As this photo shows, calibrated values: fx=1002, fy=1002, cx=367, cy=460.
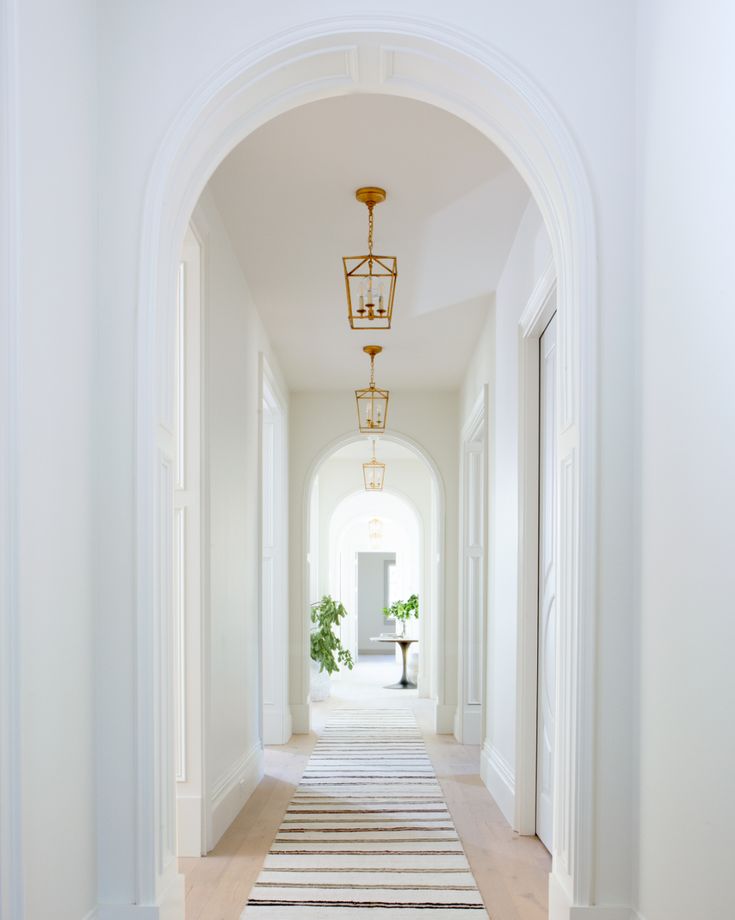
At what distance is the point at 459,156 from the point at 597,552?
2.14 meters

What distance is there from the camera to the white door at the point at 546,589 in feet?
14.9

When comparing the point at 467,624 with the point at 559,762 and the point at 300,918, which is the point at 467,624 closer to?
the point at 300,918

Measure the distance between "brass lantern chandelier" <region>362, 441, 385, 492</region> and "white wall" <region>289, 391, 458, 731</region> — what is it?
8.06 feet

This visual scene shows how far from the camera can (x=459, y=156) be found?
13.8ft

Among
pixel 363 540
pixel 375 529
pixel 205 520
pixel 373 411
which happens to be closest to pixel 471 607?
pixel 373 411

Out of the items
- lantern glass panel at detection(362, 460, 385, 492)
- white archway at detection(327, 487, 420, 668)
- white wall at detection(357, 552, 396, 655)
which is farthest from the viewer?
white wall at detection(357, 552, 396, 655)

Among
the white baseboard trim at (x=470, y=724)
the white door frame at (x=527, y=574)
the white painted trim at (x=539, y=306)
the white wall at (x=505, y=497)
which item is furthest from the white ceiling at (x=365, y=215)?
the white baseboard trim at (x=470, y=724)

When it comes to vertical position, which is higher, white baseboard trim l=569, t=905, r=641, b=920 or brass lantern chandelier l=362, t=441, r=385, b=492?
brass lantern chandelier l=362, t=441, r=385, b=492

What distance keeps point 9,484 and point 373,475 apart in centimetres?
995

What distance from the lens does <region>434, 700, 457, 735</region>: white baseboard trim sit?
8758 millimetres

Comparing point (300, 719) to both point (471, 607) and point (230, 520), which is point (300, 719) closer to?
point (471, 607)

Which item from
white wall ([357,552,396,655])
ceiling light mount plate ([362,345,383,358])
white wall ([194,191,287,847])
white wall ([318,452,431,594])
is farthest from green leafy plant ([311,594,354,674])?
white wall ([357,552,396,655])

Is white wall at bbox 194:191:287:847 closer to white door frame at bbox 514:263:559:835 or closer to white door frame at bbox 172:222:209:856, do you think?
white door frame at bbox 172:222:209:856

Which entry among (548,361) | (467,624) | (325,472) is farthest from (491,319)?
(325,472)
